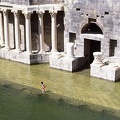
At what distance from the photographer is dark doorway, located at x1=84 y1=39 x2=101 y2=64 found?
1142 inches

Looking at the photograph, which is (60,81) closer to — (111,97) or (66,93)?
(66,93)

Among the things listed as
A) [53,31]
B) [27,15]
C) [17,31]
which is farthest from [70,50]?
[17,31]

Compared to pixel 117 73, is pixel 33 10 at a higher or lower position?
higher

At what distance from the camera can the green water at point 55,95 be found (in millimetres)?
20812

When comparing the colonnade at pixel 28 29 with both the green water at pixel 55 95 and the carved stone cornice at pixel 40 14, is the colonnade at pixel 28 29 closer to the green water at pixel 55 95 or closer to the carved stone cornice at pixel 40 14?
the carved stone cornice at pixel 40 14

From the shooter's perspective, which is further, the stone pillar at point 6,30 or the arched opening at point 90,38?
the stone pillar at point 6,30

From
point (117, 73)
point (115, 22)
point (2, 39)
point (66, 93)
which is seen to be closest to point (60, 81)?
point (66, 93)

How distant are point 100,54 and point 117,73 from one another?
1836 millimetres

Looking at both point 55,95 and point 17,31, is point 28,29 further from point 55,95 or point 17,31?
point 55,95

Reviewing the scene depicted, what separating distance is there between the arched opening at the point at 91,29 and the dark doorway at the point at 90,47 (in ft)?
2.54

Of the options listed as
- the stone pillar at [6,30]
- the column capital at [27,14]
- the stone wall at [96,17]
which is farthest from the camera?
the stone pillar at [6,30]

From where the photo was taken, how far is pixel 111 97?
902 inches

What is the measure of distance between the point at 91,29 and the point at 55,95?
8.22 meters

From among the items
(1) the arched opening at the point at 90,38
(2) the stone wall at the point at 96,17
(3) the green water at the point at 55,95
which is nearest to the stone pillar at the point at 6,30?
(3) the green water at the point at 55,95
